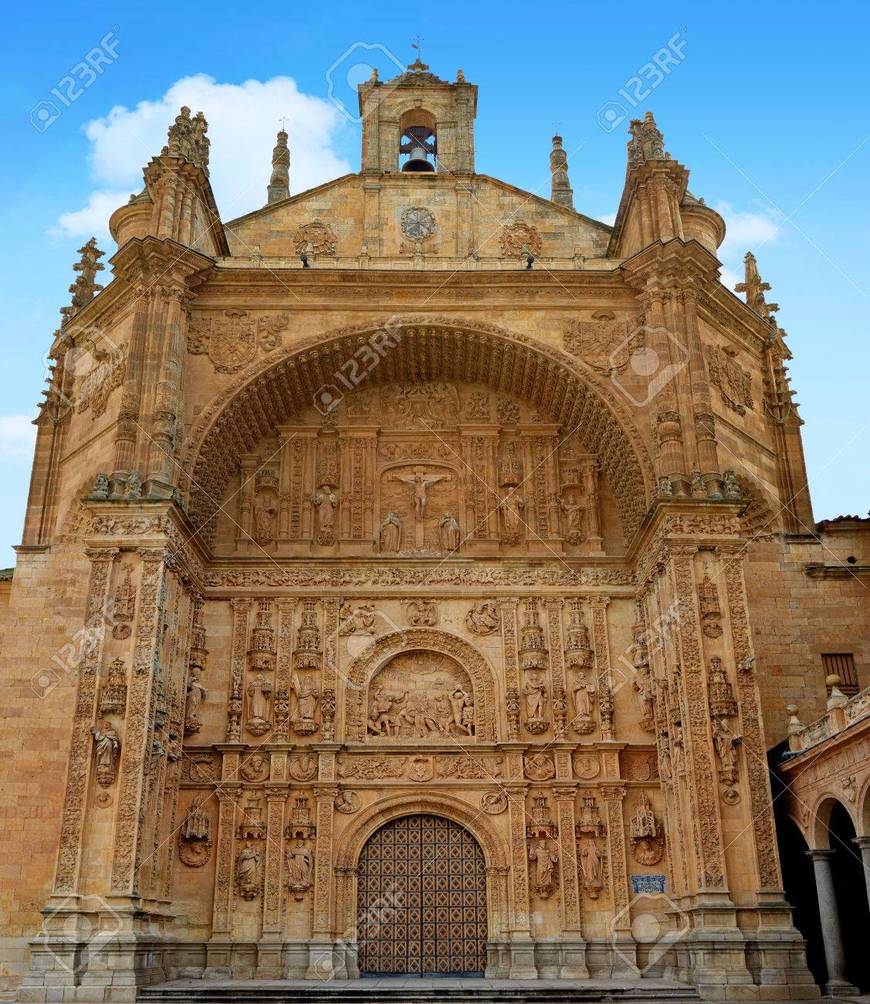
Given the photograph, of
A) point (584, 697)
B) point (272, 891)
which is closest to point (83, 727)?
point (272, 891)

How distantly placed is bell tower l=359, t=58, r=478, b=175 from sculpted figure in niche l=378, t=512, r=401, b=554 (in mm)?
Result: 7755

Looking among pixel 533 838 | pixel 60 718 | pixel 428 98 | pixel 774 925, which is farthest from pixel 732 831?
pixel 428 98

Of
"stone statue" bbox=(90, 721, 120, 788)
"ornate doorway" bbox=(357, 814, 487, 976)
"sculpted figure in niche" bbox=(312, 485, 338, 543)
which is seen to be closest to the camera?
"stone statue" bbox=(90, 721, 120, 788)

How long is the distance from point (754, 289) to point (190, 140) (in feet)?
38.6

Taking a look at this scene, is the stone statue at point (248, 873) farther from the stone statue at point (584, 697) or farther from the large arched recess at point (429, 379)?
the stone statue at point (584, 697)

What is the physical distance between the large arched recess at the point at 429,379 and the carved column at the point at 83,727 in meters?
2.34

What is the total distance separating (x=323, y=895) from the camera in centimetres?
1586

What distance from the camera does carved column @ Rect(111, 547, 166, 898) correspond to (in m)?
13.7

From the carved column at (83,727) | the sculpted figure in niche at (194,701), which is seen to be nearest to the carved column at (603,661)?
the sculpted figure in niche at (194,701)

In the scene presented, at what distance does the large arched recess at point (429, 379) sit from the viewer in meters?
17.5

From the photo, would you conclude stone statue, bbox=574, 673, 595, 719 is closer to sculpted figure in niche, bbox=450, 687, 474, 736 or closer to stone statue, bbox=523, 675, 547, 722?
stone statue, bbox=523, 675, 547, 722

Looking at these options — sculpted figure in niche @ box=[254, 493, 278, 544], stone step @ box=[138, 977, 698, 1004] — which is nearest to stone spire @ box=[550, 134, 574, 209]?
sculpted figure in niche @ box=[254, 493, 278, 544]

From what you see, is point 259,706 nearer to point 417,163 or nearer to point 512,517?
point 512,517

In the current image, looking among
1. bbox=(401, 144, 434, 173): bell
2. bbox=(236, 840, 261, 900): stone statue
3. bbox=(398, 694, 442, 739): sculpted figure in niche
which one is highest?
bbox=(401, 144, 434, 173): bell
